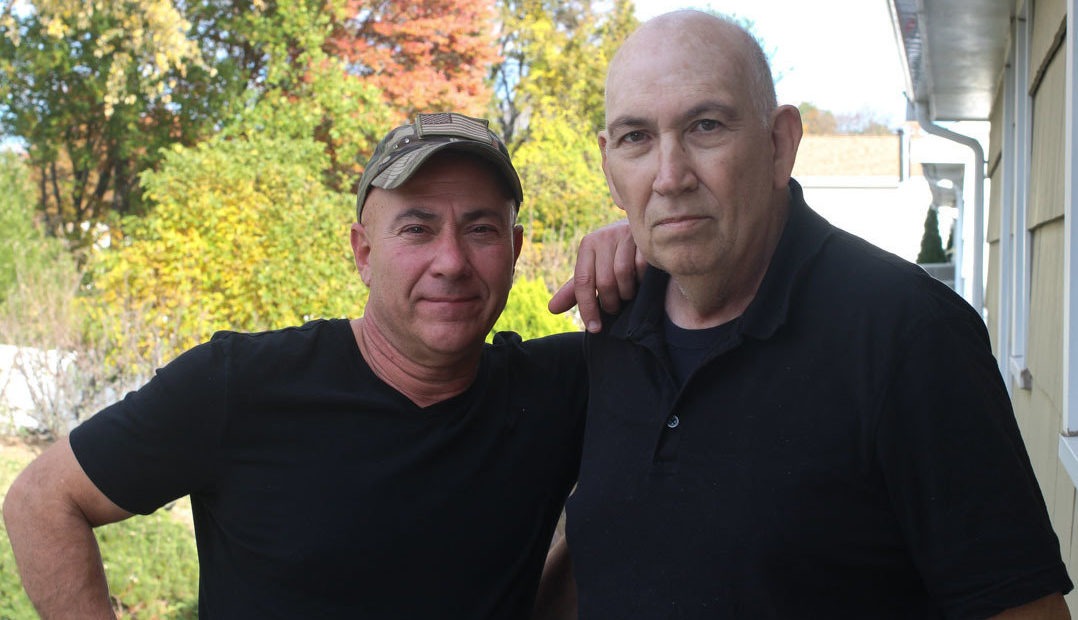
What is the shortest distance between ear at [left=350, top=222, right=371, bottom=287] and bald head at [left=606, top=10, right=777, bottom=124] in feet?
2.81

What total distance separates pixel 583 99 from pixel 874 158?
17865 millimetres

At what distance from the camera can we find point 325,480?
2.27 m

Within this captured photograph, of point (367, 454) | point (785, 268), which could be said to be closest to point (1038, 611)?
point (785, 268)

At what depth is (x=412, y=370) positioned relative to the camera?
93.7 inches

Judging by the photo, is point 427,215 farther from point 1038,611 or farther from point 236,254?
point 236,254

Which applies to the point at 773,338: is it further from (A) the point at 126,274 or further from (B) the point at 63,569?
(A) the point at 126,274

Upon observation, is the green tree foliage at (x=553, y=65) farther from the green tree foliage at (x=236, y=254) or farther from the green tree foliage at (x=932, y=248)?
the green tree foliage at (x=236, y=254)

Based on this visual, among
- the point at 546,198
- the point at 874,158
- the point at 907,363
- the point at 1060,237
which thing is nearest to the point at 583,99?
the point at 546,198

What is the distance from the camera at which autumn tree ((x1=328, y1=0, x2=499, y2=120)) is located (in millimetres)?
18766

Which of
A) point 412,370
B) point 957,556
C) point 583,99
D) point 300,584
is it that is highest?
point 583,99

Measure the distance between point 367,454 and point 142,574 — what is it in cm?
373

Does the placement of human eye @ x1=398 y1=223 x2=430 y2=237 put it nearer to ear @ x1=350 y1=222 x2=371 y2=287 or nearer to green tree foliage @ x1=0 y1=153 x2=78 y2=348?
ear @ x1=350 y1=222 x2=371 y2=287

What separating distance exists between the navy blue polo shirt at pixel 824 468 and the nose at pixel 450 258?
55 cm

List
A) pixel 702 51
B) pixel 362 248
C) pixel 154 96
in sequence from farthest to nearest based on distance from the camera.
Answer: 1. pixel 154 96
2. pixel 362 248
3. pixel 702 51
